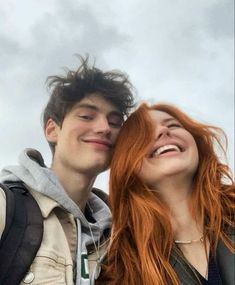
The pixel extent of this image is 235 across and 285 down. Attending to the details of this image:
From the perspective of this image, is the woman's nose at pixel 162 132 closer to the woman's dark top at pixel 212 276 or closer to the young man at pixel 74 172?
the young man at pixel 74 172

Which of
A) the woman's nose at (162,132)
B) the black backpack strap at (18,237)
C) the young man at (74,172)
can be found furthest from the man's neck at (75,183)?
the black backpack strap at (18,237)

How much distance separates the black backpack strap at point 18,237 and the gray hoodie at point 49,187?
325 mm

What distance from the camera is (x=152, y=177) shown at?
12.7 ft

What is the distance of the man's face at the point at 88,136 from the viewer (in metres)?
4.08

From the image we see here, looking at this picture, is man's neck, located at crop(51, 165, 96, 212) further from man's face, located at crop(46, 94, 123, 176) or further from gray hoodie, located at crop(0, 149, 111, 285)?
gray hoodie, located at crop(0, 149, 111, 285)

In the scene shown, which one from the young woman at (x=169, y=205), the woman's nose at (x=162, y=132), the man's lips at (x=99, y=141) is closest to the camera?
the young woman at (x=169, y=205)

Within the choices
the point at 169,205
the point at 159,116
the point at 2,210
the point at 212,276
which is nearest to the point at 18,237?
the point at 2,210

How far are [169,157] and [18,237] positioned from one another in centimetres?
162

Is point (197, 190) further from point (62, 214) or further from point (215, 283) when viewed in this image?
point (62, 214)

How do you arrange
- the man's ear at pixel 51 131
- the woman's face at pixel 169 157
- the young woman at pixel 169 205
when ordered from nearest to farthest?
the young woman at pixel 169 205 → the woman's face at pixel 169 157 → the man's ear at pixel 51 131

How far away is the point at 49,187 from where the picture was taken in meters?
3.55

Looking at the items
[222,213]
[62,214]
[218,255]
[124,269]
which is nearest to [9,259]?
[62,214]

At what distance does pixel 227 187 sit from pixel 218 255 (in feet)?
2.50

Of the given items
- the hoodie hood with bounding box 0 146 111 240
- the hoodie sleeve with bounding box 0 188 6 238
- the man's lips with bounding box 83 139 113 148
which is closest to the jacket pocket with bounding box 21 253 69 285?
the hoodie sleeve with bounding box 0 188 6 238
